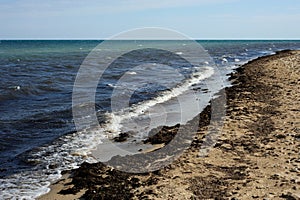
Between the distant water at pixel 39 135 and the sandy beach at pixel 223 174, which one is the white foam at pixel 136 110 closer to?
the distant water at pixel 39 135

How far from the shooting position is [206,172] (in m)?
6.67

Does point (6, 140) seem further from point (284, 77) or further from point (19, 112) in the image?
point (284, 77)

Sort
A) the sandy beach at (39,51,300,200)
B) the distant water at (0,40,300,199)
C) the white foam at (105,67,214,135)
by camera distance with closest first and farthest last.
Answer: the sandy beach at (39,51,300,200), the distant water at (0,40,300,199), the white foam at (105,67,214,135)

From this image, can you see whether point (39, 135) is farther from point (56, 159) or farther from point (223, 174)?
point (223, 174)

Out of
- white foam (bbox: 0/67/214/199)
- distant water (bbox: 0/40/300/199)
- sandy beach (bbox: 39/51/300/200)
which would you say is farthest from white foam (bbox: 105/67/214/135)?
sandy beach (bbox: 39/51/300/200)

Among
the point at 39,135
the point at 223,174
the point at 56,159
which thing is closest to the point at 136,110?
the point at 39,135

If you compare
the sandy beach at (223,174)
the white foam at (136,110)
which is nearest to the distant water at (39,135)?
the white foam at (136,110)

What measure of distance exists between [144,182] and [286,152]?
3232 millimetres

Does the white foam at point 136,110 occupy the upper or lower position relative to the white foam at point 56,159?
upper

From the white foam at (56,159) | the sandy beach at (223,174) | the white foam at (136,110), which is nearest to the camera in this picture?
the sandy beach at (223,174)

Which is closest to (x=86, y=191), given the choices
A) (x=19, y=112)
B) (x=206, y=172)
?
(x=206, y=172)

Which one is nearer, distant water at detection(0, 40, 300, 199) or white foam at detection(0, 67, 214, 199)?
white foam at detection(0, 67, 214, 199)

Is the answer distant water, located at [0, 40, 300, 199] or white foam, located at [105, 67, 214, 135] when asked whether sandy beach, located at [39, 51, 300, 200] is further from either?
white foam, located at [105, 67, 214, 135]

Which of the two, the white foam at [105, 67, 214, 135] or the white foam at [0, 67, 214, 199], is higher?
the white foam at [105, 67, 214, 135]
